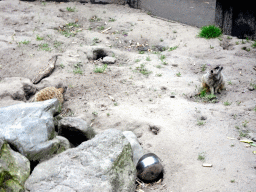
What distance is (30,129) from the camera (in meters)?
3.31

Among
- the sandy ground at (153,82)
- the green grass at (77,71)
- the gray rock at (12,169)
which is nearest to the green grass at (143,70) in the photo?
the sandy ground at (153,82)

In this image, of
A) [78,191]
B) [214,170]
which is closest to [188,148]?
[214,170]

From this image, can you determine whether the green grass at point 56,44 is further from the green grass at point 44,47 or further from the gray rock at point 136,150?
the gray rock at point 136,150

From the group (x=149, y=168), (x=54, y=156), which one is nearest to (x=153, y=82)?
(x=149, y=168)

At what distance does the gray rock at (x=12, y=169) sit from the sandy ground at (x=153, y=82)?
1487mm

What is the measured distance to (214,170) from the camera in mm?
3275

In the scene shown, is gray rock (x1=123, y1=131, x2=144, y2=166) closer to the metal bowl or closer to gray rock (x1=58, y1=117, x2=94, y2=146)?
the metal bowl

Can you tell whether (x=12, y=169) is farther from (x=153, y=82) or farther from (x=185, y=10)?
(x=185, y=10)

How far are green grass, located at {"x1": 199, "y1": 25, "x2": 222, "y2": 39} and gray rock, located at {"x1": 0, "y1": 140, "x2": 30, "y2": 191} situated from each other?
234 inches

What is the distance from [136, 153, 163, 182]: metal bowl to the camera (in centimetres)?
A: 335

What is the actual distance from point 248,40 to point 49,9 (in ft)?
20.5

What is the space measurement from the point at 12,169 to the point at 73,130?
3.63ft

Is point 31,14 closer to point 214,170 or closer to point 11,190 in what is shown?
point 11,190

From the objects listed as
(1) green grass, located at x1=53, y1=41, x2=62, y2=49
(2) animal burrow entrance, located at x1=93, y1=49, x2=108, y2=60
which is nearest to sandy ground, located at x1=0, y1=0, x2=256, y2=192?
(1) green grass, located at x1=53, y1=41, x2=62, y2=49
